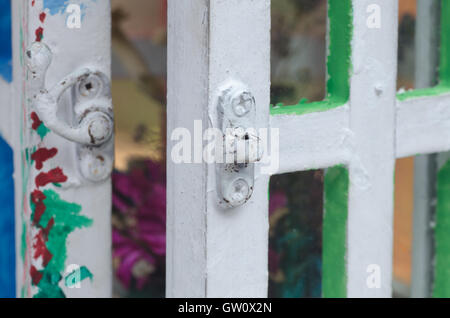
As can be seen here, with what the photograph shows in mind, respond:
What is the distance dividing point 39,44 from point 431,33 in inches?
20.6

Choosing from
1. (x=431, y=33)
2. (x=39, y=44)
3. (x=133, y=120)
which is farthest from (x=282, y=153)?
(x=133, y=120)

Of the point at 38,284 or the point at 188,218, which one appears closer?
the point at 188,218

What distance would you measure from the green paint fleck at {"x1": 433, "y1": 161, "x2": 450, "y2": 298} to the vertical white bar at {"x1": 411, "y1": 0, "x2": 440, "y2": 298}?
0.02 metres

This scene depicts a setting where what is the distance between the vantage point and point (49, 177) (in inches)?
36.1

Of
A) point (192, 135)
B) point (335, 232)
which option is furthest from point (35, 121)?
point (335, 232)

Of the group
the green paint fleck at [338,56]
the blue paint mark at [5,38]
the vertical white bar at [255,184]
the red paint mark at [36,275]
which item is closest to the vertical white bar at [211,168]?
the vertical white bar at [255,184]

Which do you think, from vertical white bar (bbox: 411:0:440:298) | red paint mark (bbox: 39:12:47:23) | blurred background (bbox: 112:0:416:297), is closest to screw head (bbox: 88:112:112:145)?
red paint mark (bbox: 39:12:47:23)

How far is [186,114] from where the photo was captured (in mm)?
743

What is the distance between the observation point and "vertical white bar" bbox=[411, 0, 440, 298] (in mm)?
1058

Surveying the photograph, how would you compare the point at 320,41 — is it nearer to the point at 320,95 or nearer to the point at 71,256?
the point at 320,95

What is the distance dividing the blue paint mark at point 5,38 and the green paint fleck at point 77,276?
263mm

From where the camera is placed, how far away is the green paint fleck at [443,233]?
1.08m

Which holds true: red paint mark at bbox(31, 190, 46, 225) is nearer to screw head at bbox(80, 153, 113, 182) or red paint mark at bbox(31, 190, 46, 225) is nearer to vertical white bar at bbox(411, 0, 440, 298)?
screw head at bbox(80, 153, 113, 182)

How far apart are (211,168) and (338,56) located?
0.23 meters
